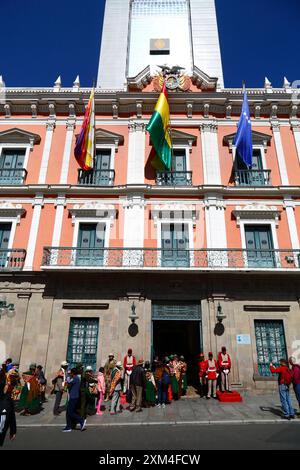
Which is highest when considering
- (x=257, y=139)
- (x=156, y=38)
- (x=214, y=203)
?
(x=156, y=38)

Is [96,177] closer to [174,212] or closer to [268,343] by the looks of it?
[174,212]

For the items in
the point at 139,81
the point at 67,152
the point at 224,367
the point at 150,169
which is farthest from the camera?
the point at 139,81

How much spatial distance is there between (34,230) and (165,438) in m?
10.7

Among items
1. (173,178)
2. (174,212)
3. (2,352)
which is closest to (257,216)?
(174,212)

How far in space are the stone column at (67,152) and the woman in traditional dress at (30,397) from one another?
9262 mm

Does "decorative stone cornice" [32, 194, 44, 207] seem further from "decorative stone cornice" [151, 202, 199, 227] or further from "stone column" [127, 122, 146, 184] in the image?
"decorative stone cornice" [151, 202, 199, 227]

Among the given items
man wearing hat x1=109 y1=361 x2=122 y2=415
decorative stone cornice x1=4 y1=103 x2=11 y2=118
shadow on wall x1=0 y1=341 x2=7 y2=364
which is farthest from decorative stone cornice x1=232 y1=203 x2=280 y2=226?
A: decorative stone cornice x1=4 y1=103 x2=11 y2=118

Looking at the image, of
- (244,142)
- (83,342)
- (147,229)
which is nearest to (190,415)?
(83,342)

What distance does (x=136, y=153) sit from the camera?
15.6 metres

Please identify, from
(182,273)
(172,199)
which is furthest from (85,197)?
(182,273)

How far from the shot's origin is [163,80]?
1691cm

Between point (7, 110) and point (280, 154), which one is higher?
point (7, 110)

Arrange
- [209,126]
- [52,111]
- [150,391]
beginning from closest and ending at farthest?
[150,391] < [209,126] < [52,111]

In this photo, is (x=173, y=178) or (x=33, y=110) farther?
(x=33, y=110)
